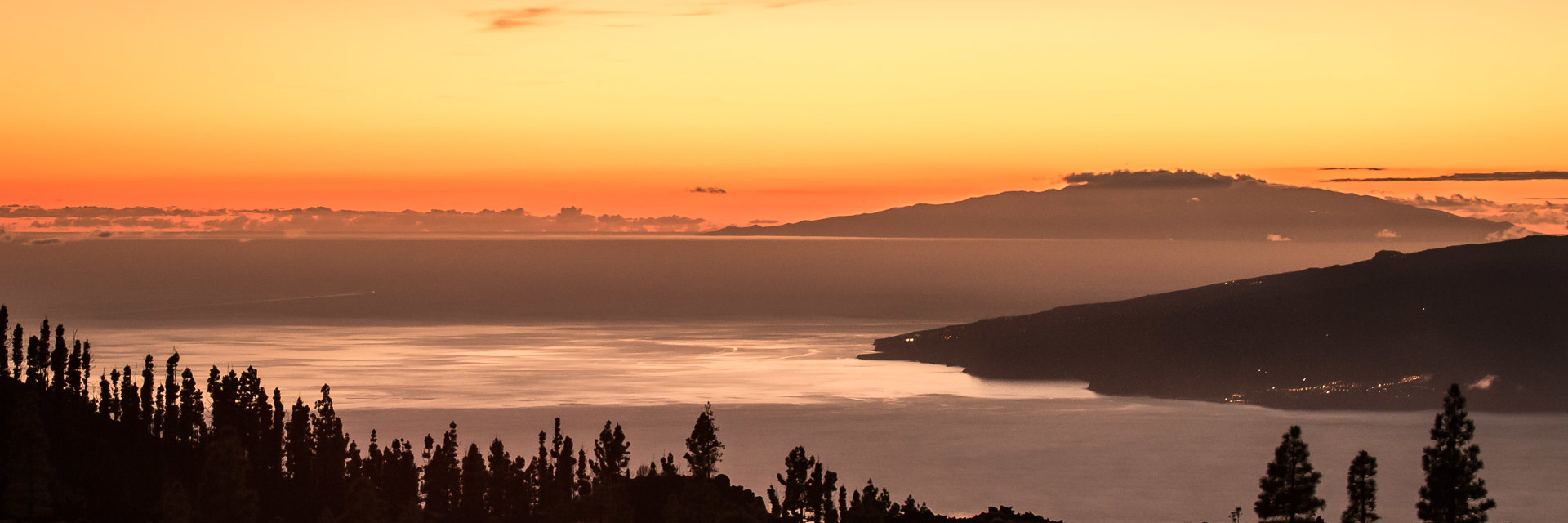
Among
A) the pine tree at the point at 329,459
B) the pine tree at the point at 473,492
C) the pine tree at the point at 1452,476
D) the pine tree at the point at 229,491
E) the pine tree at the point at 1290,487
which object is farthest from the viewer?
the pine tree at the point at 329,459

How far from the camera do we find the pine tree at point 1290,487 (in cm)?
10156

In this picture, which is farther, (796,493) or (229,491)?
(796,493)

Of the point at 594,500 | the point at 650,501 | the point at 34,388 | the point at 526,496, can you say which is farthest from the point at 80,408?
the point at 594,500

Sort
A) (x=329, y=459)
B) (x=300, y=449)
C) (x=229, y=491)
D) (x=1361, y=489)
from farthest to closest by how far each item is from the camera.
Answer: (x=300, y=449), (x=329, y=459), (x=229, y=491), (x=1361, y=489)

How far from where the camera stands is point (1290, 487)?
10281 centimetres

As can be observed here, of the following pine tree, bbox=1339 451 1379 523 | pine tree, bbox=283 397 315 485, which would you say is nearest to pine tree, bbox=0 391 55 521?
pine tree, bbox=283 397 315 485

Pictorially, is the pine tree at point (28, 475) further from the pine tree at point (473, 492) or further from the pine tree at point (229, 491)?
the pine tree at point (473, 492)

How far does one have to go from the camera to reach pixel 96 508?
151 meters

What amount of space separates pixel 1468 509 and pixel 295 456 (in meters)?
149

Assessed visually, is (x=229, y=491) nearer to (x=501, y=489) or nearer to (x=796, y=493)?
(x=501, y=489)

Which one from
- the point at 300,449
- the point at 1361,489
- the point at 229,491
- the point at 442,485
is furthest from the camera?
the point at 300,449

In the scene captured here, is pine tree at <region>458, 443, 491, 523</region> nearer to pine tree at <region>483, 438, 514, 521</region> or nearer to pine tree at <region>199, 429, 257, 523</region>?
pine tree at <region>483, 438, 514, 521</region>

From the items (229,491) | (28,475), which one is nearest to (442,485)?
(229,491)

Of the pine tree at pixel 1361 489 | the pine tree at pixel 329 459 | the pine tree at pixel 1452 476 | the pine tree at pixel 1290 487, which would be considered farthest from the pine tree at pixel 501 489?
the pine tree at pixel 1452 476
